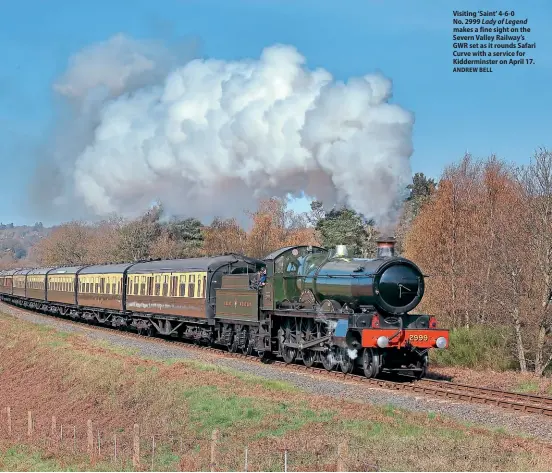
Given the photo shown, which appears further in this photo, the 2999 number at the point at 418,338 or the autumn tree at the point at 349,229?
the autumn tree at the point at 349,229

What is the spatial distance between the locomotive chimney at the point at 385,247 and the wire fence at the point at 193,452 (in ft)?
23.4

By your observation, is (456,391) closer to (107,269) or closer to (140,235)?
(107,269)

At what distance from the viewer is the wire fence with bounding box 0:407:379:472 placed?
9.53m

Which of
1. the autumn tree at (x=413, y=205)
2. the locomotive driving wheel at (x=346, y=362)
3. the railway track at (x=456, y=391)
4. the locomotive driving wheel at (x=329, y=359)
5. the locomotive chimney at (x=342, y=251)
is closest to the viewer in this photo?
the railway track at (x=456, y=391)

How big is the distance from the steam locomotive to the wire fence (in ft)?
19.4

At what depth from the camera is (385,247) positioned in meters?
17.5

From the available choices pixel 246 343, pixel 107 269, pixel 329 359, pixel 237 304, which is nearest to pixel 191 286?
pixel 237 304

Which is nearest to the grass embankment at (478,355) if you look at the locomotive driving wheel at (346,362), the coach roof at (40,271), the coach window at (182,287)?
the locomotive driving wheel at (346,362)

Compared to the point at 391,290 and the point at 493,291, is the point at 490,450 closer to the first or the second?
Answer: the point at 391,290

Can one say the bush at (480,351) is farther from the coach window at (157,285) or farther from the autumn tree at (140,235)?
the autumn tree at (140,235)

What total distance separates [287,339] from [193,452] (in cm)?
955

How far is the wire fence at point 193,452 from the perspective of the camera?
31.3 ft

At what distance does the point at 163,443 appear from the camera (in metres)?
12.3

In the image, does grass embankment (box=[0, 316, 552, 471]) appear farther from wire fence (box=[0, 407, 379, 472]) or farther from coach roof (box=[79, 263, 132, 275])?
coach roof (box=[79, 263, 132, 275])
